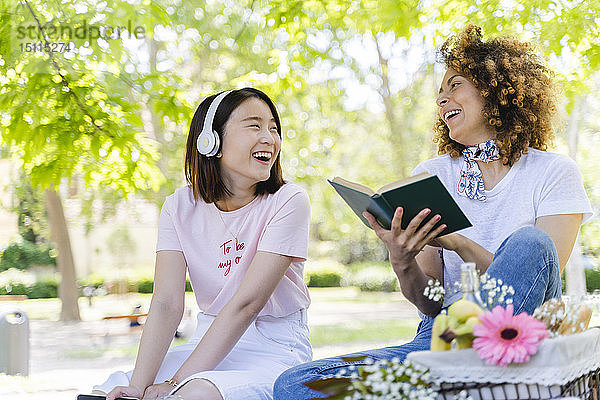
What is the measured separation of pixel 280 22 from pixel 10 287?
34.4ft

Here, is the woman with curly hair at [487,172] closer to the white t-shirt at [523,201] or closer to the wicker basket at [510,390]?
the white t-shirt at [523,201]

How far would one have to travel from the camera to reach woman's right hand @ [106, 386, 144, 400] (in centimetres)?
167

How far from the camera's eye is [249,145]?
6.35ft

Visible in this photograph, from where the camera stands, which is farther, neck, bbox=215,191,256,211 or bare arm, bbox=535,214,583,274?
neck, bbox=215,191,256,211

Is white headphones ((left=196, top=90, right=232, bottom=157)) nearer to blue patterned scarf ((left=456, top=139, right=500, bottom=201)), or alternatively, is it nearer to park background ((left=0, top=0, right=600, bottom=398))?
blue patterned scarf ((left=456, top=139, right=500, bottom=201))

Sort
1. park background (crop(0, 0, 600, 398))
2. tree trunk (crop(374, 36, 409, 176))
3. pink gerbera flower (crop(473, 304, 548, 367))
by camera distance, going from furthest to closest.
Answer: tree trunk (crop(374, 36, 409, 176)), park background (crop(0, 0, 600, 398)), pink gerbera flower (crop(473, 304, 548, 367))

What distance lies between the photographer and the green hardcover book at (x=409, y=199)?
1489 mm

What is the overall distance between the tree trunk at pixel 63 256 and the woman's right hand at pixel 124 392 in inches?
299

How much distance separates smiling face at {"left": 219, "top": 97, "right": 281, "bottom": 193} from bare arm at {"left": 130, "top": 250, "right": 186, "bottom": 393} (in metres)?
0.28

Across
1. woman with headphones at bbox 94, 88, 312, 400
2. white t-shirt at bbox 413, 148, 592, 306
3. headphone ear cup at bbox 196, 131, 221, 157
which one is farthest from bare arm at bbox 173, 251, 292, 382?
white t-shirt at bbox 413, 148, 592, 306

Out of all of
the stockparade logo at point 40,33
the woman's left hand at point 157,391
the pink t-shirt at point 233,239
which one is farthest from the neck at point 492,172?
the stockparade logo at point 40,33

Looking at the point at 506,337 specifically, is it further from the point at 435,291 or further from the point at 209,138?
the point at 209,138

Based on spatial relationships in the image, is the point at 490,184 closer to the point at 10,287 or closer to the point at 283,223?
the point at 283,223

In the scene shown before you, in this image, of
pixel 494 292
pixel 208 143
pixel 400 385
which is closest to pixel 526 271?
pixel 494 292
